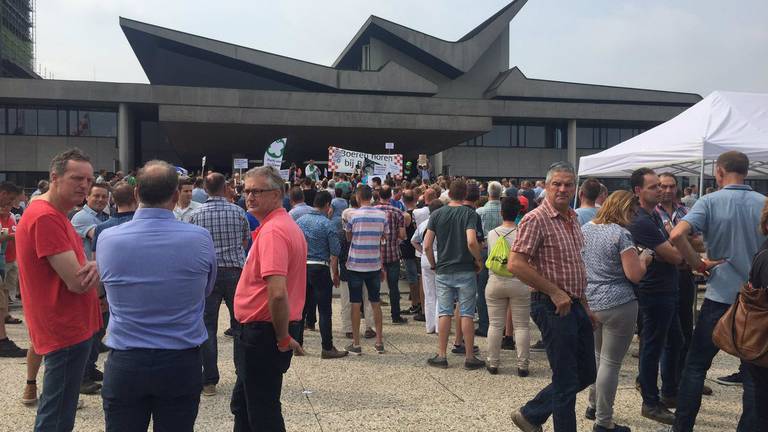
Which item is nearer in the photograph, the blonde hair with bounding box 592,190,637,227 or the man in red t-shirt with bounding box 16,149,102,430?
the man in red t-shirt with bounding box 16,149,102,430

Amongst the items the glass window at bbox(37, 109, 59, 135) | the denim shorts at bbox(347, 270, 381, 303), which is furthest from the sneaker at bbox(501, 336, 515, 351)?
the glass window at bbox(37, 109, 59, 135)

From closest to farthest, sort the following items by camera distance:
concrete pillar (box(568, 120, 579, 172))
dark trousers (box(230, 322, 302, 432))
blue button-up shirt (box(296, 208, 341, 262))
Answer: dark trousers (box(230, 322, 302, 432)) → blue button-up shirt (box(296, 208, 341, 262)) → concrete pillar (box(568, 120, 579, 172))

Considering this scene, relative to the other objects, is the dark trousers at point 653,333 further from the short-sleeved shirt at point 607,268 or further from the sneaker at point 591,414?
the short-sleeved shirt at point 607,268

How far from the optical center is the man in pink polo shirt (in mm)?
3176

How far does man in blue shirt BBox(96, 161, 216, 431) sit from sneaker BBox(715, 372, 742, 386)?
16.8 ft

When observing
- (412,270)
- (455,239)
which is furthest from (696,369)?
(412,270)

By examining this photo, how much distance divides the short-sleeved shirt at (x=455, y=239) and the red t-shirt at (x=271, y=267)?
9.81 ft

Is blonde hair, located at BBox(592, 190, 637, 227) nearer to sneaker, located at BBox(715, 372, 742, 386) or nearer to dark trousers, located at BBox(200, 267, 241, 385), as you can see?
sneaker, located at BBox(715, 372, 742, 386)

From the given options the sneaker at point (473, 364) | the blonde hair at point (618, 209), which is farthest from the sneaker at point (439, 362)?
the blonde hair at point (618, 209)

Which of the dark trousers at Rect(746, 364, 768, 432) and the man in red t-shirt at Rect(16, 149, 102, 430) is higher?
the man in red t-shirt at Rect(16, 149, 102, 430)

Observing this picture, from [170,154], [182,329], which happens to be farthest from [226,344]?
[170,154]

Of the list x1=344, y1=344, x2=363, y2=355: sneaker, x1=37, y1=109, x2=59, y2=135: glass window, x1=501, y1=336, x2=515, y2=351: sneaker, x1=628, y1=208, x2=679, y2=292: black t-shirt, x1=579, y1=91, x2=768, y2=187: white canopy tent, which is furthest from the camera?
x1=37, y1=109, x2=59, y2=135: glass window

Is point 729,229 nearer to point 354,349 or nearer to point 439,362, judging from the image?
point 439,362

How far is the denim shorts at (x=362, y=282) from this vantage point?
6.95 meters
